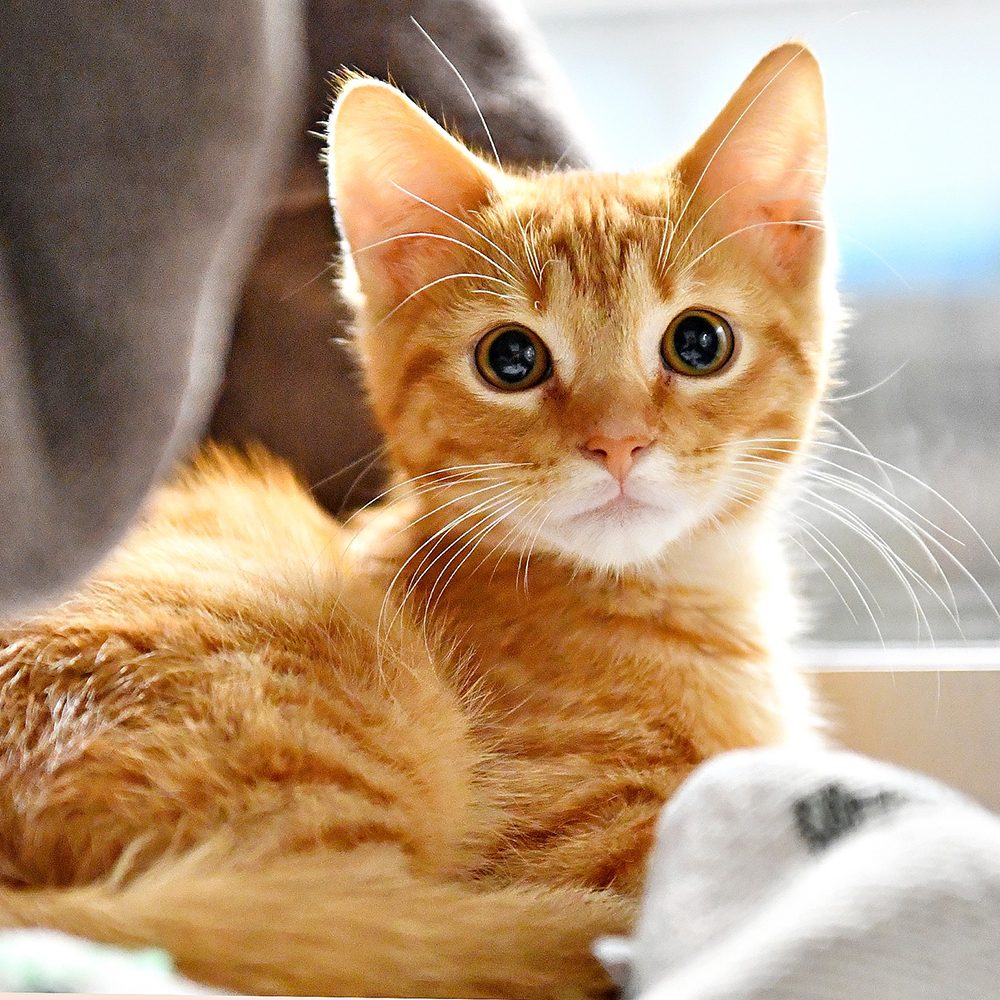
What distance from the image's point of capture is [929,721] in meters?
1.24

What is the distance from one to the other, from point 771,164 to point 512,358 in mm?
335

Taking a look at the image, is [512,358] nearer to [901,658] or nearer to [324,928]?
[324,928]

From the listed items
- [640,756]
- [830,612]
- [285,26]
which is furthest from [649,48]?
[640,756]

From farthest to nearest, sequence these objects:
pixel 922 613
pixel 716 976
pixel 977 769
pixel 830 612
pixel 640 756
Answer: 1. pixel 830 612
2. pixel 922 613
3. pixel 977 769
4. pixel 640 756
5. pixel 716 976

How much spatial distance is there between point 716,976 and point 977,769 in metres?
0.89

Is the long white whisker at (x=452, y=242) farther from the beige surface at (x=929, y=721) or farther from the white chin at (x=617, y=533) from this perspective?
the beige surface at (x=929, y=721)

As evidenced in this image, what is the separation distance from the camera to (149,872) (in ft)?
2.32

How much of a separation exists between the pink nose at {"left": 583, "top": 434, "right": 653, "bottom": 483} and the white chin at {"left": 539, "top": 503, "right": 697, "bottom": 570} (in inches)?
1.6

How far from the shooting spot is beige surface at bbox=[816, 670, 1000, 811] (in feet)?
3.96

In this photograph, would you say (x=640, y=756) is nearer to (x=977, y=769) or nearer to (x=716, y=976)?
(x=716, y=976)

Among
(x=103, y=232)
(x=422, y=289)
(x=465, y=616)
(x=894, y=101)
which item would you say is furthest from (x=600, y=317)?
(x=894, y=101)

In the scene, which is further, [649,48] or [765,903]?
[649,48]

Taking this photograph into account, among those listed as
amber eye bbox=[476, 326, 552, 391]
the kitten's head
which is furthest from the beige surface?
amber eye bbox=[476, 326, 552, 391]

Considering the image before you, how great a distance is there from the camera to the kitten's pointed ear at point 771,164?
97cm
